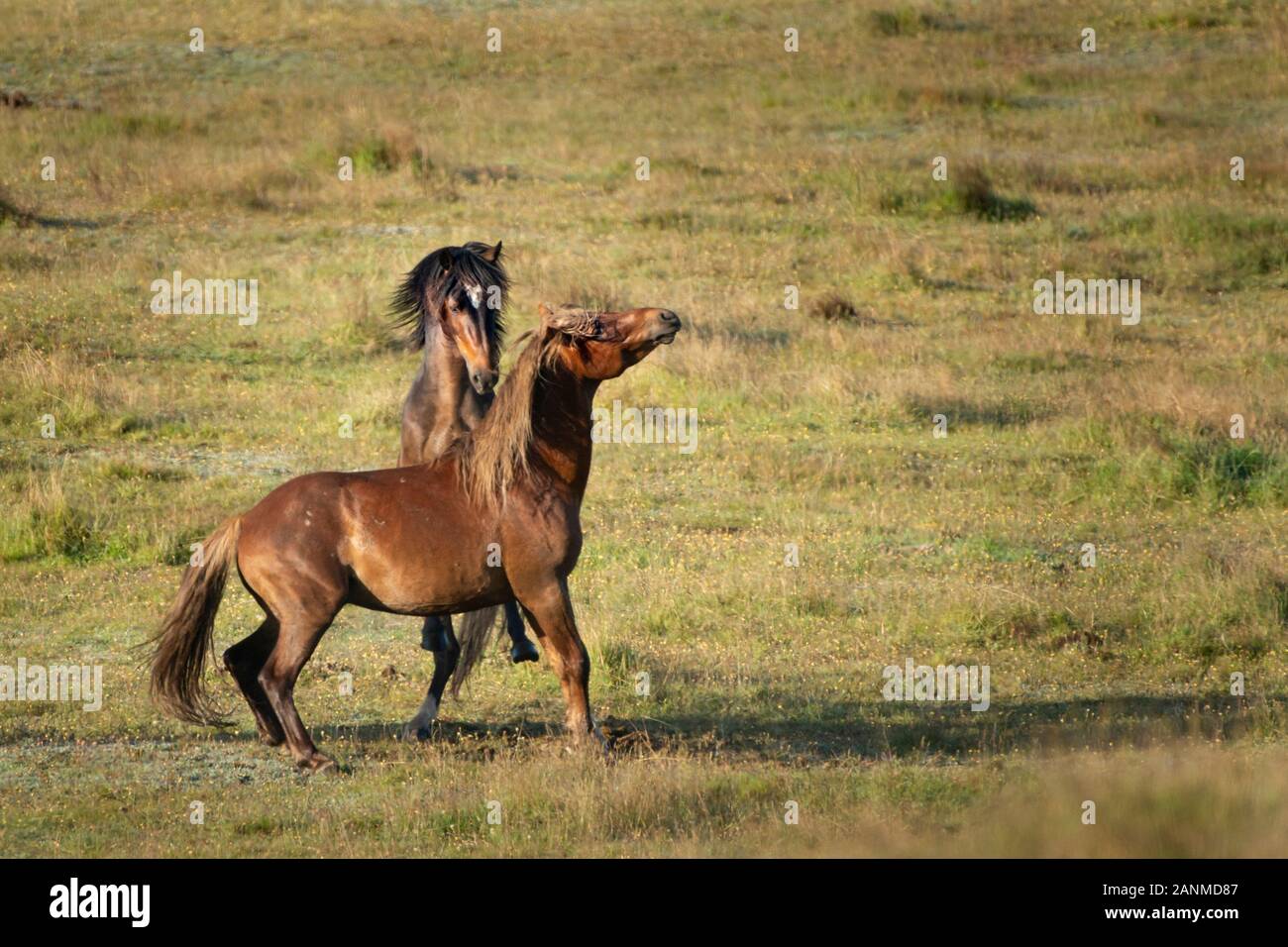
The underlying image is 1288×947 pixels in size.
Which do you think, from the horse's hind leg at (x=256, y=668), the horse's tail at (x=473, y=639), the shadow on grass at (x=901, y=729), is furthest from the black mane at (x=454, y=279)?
the shadow on grass at (x=901, y=729)

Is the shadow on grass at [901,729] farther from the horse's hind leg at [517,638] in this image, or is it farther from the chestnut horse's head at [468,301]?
the chestnut horse's head at [468,301]

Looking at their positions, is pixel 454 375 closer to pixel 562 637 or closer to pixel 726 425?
pixel 562 637

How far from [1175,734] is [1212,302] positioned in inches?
507

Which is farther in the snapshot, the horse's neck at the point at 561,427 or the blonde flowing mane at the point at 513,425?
the horse's neck at the point at 561,427

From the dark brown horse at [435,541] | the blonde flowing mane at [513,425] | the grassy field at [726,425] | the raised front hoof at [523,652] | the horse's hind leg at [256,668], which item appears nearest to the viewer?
the grassy field at [726,425]

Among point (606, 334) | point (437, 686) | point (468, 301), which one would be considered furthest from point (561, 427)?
point (437, 686)

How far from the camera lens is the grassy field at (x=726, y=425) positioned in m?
8.09

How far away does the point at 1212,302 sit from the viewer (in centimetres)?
2128

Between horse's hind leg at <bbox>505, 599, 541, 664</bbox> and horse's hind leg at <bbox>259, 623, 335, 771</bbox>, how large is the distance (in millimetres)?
1408

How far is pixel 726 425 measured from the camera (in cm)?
1648

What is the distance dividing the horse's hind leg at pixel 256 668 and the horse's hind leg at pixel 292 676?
0.37 ft

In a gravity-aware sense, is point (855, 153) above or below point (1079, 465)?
above

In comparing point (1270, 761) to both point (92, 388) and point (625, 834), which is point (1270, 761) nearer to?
point (625, 834)
